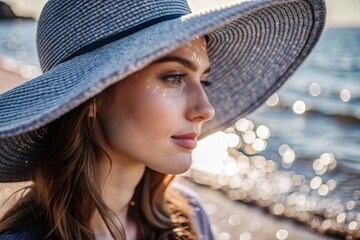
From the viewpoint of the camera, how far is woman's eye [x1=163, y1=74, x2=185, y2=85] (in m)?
1.75

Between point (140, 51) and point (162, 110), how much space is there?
1.42ft

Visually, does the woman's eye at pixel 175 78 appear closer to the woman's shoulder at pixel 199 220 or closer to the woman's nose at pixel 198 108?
the woman's nose at pixel 198 108

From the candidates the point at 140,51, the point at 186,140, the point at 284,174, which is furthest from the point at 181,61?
the point at 284,174

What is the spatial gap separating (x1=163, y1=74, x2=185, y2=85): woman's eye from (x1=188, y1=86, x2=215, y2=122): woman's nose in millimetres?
65

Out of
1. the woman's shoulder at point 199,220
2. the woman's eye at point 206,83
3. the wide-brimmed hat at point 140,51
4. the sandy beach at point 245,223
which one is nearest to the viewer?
the wide-brimmed hat at point 140,51

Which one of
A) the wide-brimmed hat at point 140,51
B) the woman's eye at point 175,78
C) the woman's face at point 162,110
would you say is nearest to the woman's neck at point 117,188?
the woman's face at point 162,110

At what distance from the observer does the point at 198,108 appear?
5.75ft

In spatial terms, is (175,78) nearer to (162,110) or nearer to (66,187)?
(162,110)

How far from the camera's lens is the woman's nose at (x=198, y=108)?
5.74 feet

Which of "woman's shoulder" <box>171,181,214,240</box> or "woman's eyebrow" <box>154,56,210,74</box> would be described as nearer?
"woman's eyebrow" <box>154,56,210,74</box>

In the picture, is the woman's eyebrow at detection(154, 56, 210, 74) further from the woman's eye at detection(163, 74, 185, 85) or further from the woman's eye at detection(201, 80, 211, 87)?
the woman's eye at detection(201, 80, 211, 87)

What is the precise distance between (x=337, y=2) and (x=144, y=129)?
169ft

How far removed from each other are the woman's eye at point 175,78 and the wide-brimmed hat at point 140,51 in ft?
0.65

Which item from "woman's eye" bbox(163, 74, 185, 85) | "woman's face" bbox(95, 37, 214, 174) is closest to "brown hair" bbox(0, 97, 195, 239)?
"woman's face" bbox(95, 37, 214, 174)
